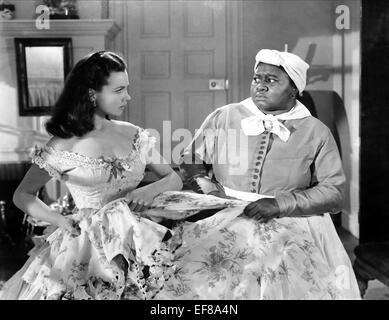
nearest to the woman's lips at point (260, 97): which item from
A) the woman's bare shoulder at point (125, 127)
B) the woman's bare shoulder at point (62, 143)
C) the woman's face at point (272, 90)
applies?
the woman's face at point (272, 90)

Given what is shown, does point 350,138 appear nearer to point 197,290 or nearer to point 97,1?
point 197,290

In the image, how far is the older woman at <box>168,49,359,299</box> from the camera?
1285 mm

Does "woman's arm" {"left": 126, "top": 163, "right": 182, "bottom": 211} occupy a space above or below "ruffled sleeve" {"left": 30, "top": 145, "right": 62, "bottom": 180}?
below

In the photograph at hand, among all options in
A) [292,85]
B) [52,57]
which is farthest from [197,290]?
[52,57]

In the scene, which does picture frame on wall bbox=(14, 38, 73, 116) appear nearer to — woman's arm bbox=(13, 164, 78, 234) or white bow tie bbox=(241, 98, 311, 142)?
woman's arm bbox=(13, 164, 78, 234)

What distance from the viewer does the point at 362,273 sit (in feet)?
5.44

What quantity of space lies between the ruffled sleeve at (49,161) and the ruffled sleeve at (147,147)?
187 millimetres

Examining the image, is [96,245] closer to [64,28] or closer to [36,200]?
[36,200]

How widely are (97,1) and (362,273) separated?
103cm

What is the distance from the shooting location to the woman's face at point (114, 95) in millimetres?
1237

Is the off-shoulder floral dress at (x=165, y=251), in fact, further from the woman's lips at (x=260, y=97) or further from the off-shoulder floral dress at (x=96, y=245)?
the woman's lips at (x=260, y=97)

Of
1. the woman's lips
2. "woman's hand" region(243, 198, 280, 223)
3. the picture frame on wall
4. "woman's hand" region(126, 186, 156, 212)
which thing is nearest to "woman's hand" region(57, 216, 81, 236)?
"woman's hand" region(126, 186, 156, 212)

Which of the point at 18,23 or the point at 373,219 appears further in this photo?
the point at 373,219

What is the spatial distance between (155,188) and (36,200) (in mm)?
260
